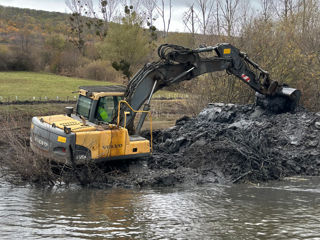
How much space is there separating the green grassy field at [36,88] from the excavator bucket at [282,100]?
41.5 feet

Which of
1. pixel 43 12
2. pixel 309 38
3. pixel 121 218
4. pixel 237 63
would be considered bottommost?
pixel 121 218

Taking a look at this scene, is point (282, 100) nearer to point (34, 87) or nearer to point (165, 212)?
point (165, 212)

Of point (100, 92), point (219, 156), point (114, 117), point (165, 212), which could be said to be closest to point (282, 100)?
point (219, 156)

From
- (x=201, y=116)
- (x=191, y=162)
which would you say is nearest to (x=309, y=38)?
(x=201, y=116)

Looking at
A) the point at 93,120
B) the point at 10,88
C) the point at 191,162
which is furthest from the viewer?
the point at 10,88

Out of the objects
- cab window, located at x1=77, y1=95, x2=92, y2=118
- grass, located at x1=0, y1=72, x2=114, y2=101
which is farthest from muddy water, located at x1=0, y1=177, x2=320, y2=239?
grass, located at x1=0, y1=72, x2=114, y2=101

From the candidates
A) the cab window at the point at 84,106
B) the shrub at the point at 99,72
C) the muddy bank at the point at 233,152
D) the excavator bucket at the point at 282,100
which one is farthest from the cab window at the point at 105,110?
the shrub at the point at 99,72

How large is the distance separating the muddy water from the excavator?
102 centimetres

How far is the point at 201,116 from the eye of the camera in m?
19.1

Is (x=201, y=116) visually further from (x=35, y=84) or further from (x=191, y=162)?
(x=35, y=84)

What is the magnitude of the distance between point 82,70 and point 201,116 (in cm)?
3672

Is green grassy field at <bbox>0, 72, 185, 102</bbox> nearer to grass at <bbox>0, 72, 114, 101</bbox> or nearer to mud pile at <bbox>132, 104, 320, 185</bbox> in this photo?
grass at <bbox>0, 72, 114, 101</bbox>

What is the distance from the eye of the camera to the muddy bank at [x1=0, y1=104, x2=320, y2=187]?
1346cm

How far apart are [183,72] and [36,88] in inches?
1047
